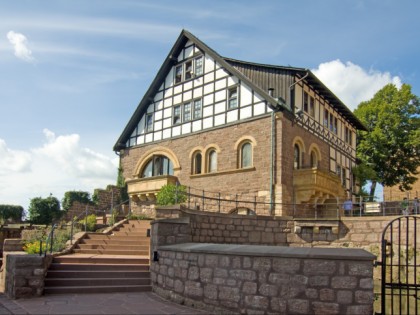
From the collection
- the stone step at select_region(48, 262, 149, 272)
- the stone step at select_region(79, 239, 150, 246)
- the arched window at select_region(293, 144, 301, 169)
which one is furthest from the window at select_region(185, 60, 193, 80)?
the stone step at select_region(48, 262, 149, 272)

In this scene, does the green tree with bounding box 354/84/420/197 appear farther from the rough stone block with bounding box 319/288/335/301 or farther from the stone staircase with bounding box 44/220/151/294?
the rough stone block with bounding box 319/288/335/301

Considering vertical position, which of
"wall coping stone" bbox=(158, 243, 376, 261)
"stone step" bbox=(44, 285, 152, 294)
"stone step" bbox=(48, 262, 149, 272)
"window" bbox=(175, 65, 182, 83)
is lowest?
"stone step" bbox=(44, 285, 152, 294)

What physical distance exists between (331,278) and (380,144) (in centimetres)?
2717

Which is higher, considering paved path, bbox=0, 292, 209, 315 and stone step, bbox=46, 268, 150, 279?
stone step, bbox=46, 268, 150, 279

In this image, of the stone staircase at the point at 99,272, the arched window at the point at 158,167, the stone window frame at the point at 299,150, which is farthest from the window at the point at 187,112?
the stone staircase at the point at 99,272

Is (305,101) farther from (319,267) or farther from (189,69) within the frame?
(319,267)

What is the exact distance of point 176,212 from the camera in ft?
47.8

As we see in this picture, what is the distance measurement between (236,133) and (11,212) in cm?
1696

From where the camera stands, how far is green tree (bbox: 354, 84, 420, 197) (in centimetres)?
3123

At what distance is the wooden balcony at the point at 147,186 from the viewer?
24.5 meters

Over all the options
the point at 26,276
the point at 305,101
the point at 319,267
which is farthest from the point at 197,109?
the point at 319,267

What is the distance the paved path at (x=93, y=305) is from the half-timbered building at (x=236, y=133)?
12.3 meters

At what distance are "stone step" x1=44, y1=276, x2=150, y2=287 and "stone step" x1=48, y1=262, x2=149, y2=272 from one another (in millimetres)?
563

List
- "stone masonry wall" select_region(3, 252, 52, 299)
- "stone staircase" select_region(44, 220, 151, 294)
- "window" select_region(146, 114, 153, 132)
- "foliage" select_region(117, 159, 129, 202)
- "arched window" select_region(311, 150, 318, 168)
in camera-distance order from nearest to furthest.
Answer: "stone masonry wall" select_region(3, 252, 52, 299) → "stone staircase" select_region(44, 220, 151, 294) → "arched window" select_region(311, 150, 318, 168) → "window" select_region(146, 114, 153, 132) → "foliage" select_region(117, 159, 129, 202)
